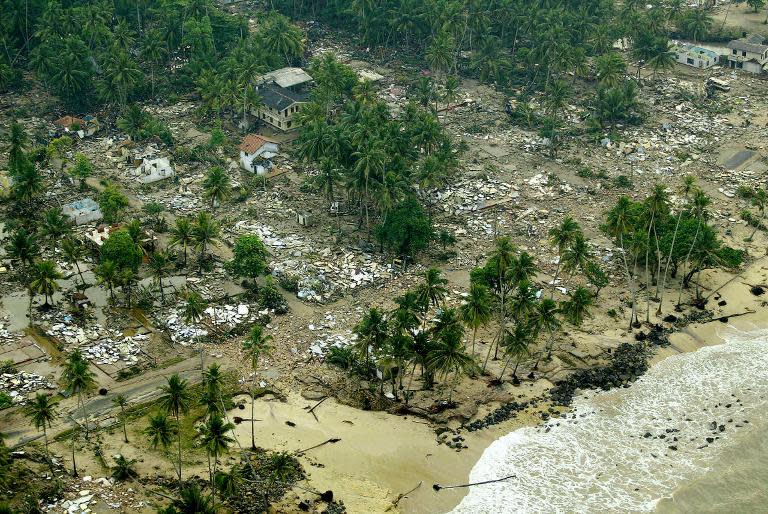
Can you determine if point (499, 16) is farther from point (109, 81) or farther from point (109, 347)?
point (109, 347)

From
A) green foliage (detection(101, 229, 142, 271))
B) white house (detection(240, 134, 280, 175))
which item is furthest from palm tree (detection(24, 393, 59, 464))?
white house (detection(240, 134, 280, 175))

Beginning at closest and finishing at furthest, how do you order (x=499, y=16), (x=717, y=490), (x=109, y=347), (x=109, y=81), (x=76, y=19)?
(x=717, y=490) < (x=109, y=347) < (x=109, y=81) < (x=76, y=19) < (x=499, y=16)

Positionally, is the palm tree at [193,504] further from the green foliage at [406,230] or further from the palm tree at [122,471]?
the green foliage at [406,230]

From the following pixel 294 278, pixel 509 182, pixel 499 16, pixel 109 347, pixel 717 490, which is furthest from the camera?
pixel 499 16

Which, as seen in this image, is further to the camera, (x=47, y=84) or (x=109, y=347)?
(x=47, y=84)

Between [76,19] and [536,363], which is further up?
[76,19]

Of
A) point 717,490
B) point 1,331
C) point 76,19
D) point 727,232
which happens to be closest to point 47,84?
point 76,19

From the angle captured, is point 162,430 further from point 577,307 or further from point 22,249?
point 577,307
